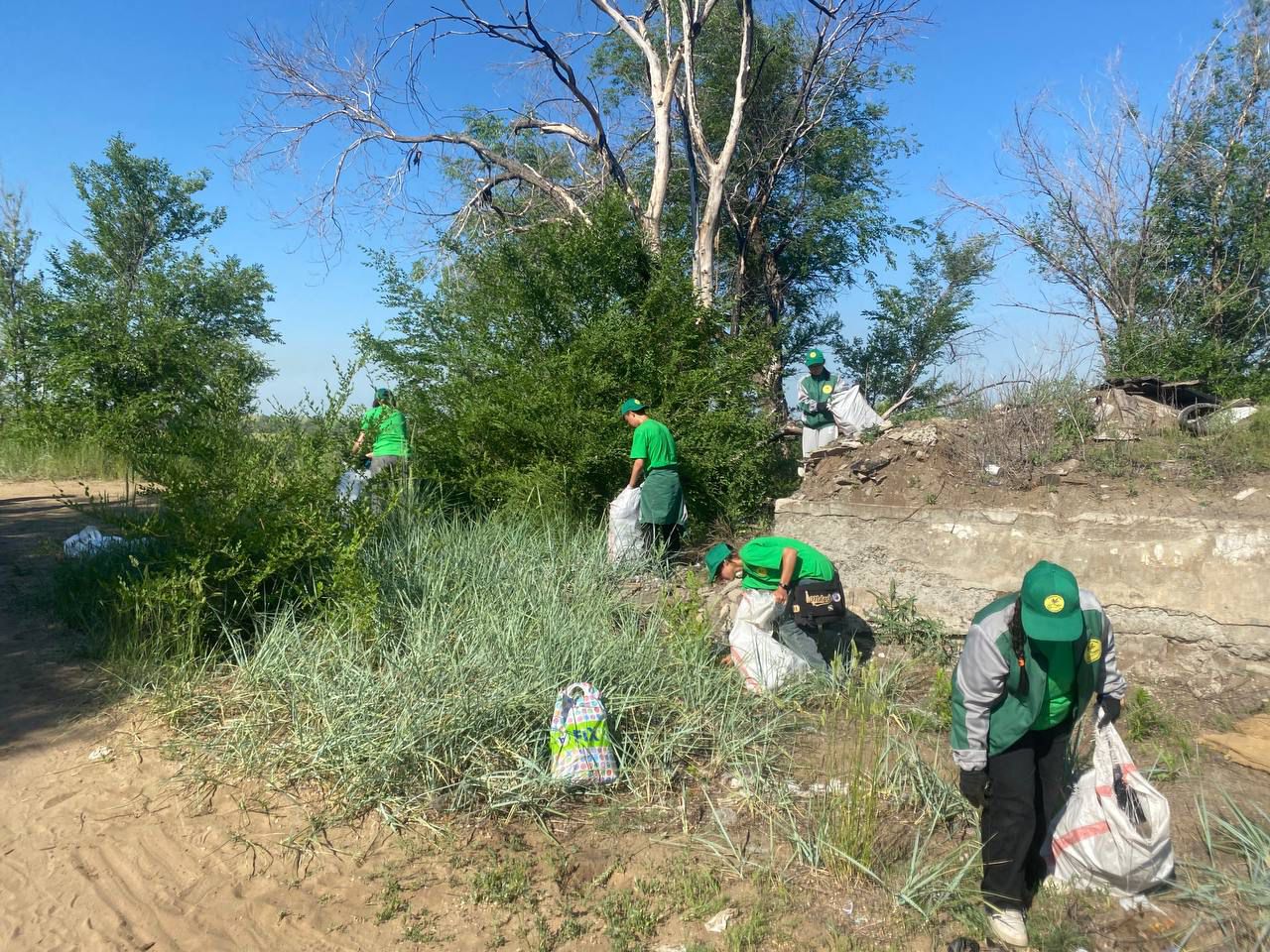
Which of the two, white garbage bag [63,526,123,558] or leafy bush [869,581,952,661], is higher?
white garbage bag [63,526,123,558]

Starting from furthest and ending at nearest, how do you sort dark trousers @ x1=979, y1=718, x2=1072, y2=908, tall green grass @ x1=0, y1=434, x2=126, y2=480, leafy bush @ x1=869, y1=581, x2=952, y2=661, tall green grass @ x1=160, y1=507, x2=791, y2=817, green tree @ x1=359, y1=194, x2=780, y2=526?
1. tall green grass @ x1=0, y1=434, x2=126, y2=480
2. green tree @ x1=359, y1=194, x2=780, y2=526
3. leafy bush @ x1=869, y1=581, x2=952, y2=661
4. tall green grass @ x1=160, y1=507, x2=791, y2=817
5. dark trousers @ x1=979, y1=718, x2=1072, y2=908

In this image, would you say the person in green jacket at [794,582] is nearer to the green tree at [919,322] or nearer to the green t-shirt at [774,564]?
the green t-shirt at [774,564]

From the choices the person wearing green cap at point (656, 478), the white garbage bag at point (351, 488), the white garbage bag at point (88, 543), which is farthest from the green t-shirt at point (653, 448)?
the white garbage bag at point (88, 543)

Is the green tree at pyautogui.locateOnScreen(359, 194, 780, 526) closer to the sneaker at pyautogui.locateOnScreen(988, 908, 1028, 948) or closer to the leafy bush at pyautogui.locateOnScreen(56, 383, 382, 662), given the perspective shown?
the leafy bush at pyautogui.locateOnScreen(56, 383, 382, 662)

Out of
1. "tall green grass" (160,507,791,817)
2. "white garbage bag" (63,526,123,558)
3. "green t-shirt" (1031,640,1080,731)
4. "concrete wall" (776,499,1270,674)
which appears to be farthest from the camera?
"white garbage bag" (63,526,123,558)

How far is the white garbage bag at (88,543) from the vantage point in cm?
635

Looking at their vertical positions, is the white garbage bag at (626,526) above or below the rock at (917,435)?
below

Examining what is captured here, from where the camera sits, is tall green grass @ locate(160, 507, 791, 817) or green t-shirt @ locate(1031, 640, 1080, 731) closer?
green t-shirt @ locate(1031, 640, 1080, 731)

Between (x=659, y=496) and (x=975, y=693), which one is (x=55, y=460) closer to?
(x=659, y=496)

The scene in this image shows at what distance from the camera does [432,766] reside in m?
3.90

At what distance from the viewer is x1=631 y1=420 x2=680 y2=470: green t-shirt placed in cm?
717

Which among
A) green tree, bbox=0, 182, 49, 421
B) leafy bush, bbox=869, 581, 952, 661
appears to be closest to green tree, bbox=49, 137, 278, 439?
green tree, bbox=0, 182, 49, 421

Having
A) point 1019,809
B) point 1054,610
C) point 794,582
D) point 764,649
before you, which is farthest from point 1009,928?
point 794,582

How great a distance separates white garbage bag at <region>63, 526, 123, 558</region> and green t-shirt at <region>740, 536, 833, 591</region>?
4.64 metres
